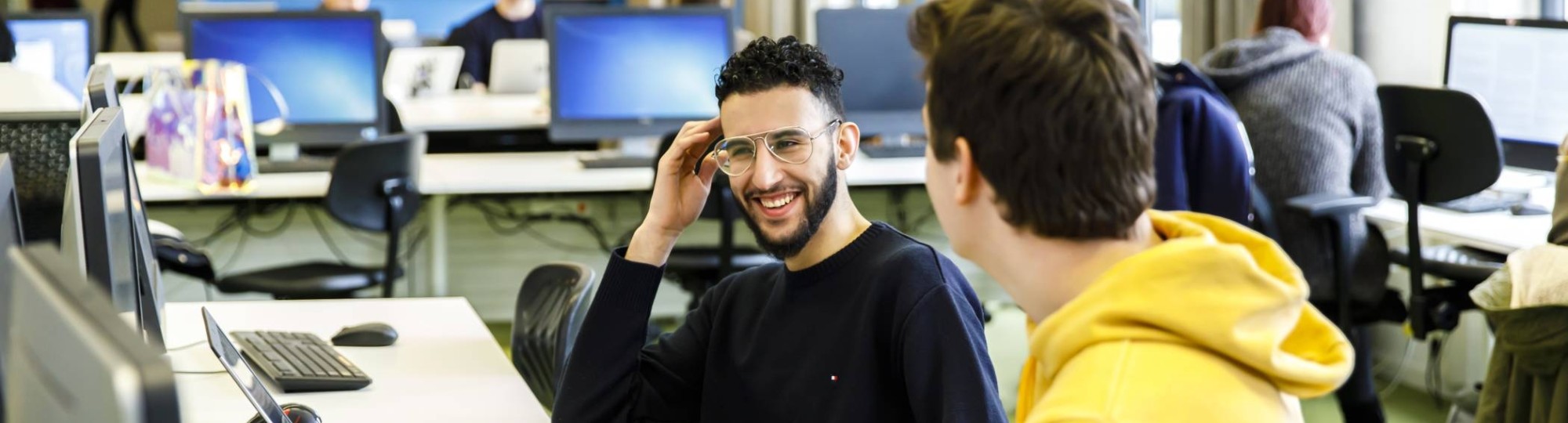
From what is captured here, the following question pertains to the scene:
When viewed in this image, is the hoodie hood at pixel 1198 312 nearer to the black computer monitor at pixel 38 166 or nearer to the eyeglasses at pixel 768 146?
the eyeglasses at pixel 768 146

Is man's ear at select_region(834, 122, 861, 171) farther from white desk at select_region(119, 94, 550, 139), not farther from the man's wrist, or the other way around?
white desk at select_region(119, 94, 550, 139)

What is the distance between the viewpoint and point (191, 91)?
3.71 m

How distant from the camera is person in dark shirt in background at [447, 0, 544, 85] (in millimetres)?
6250

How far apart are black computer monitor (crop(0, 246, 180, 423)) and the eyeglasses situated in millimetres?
999

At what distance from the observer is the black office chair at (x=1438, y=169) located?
342cm

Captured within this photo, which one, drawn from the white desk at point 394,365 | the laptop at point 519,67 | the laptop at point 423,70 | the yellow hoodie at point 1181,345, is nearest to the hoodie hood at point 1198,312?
the yellow hoodie at point 1181,345

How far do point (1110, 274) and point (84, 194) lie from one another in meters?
0.85

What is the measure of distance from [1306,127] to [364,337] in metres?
2.26

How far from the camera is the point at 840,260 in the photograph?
165 centimetres

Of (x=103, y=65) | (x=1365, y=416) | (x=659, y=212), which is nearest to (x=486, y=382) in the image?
(x=659, y=212)

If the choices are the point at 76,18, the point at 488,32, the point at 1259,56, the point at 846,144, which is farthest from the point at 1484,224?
the point at 488,32

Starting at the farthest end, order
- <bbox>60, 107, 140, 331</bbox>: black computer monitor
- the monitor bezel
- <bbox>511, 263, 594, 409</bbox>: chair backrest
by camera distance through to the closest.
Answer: the monitor bezel → <bbox>511, 263, 594, 409</bbox>: chair backrest → <bbox>60, 107, 140, 331</bbox>: black computer monitor

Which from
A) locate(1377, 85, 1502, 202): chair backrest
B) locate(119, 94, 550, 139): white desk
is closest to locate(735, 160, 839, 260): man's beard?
locate(1377, 85, 1502, 202): chair backrest

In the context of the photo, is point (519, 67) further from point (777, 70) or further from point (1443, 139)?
point (777, 70)
